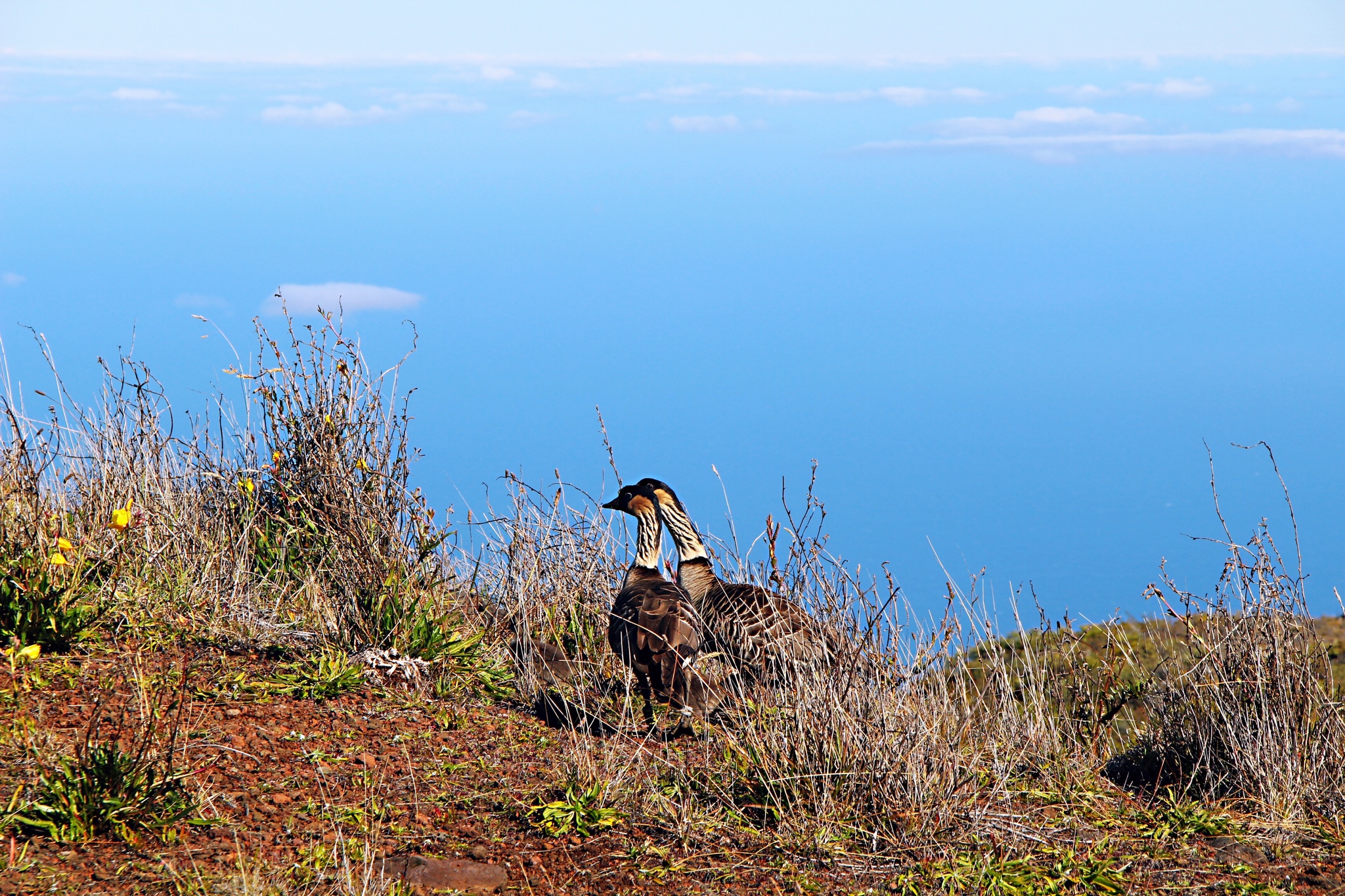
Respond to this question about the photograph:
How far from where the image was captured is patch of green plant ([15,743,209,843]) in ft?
12.9

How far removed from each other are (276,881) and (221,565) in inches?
124

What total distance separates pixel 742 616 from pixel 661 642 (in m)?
0.55

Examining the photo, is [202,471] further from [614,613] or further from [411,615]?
[614,613]

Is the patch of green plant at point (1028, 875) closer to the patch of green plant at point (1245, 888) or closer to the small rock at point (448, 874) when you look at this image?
the patch of green plant at point (1245, 888)

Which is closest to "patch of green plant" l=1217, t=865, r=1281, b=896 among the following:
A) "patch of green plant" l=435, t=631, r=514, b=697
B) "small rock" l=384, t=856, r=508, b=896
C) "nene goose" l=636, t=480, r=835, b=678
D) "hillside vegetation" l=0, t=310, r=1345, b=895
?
"hillside vegetation" l=0, t=310, r=1345, b=895

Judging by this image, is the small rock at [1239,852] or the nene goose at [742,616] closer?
the small rock at [1239,852]

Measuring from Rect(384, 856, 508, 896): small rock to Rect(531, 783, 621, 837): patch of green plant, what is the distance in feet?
1.08

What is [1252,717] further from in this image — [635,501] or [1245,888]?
[635,501]

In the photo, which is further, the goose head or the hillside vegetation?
the goose head

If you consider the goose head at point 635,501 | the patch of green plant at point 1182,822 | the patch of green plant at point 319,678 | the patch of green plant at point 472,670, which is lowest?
the patch of green plant at point 1182,822

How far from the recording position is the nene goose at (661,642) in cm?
531

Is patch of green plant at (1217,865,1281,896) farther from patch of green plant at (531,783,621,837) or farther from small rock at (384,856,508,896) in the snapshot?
small rock at (384,856,508,896)

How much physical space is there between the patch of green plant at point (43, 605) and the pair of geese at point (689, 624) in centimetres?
266

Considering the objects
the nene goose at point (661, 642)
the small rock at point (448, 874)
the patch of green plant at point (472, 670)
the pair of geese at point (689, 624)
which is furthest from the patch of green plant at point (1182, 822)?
the patch of green plant at point (472, 670)
